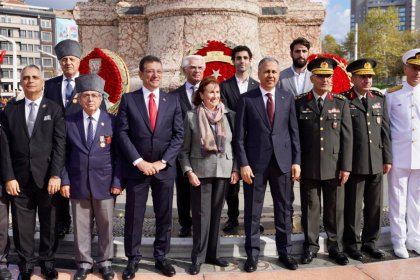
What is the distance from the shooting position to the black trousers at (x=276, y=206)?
3875 millimetres

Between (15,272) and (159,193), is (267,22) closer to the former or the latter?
(159,193)

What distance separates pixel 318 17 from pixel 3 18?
7200 centimetres

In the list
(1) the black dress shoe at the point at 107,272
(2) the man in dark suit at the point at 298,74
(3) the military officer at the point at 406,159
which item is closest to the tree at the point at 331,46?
(2) the man in dark suit at the point at 298,74

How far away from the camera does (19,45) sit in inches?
2815

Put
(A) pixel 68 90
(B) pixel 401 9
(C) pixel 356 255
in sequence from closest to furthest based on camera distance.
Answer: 1. (C) pixel 356 255
2. (A) pixel 68 90
3. (B) pixel 401 9

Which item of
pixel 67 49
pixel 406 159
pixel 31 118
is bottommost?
pixel 406 159

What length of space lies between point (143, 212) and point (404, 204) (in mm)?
2642

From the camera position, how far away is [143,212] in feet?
12.4

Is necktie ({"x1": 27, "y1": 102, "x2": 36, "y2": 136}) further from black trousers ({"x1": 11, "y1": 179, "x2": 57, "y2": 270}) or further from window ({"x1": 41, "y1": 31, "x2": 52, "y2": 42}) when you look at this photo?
window ({"x1": 41, "y1": 31, "x2": 52, "y2": 42})

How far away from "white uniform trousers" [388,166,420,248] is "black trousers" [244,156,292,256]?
47.1 inches

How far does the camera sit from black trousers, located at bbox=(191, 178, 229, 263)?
3818 mm

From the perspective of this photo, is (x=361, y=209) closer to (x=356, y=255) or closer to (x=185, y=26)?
(x=356, y=255)

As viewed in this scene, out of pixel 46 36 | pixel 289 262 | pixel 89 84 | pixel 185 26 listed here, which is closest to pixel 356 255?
pixel 289 262

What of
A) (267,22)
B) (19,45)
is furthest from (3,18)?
(267,22)
